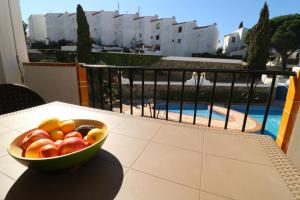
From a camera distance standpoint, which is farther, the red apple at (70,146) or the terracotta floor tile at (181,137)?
the terracotta floor tile at (181,137)

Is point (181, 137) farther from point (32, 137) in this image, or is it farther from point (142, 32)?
point (142, 32)

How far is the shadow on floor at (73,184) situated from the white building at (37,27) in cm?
3654

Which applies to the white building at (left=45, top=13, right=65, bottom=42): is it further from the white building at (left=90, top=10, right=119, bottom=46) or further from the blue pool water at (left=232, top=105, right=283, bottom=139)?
the blue pool water at (left=232, top=105, right=283, bottom=139)

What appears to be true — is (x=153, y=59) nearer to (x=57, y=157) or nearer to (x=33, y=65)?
(x=33, y=65)

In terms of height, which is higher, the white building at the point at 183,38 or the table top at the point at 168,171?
the white building at the point at 183,38

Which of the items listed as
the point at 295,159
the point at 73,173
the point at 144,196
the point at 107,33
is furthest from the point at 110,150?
the point at 107,33

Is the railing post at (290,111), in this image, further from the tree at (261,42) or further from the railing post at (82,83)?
the tree at (261,42)

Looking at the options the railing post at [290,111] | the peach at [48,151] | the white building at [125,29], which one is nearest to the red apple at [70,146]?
the peach at [48,151]

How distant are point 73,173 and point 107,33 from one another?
3124 centimetres

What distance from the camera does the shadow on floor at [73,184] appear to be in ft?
1.66

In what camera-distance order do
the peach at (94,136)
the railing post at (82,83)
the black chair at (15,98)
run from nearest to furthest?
1. the peach at (94,136)
2. the black chair at (15,98)
3. the railing post at (82,83)

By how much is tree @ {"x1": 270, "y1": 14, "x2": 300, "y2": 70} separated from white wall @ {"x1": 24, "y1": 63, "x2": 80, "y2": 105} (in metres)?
23.2

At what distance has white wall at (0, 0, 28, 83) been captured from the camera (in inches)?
101

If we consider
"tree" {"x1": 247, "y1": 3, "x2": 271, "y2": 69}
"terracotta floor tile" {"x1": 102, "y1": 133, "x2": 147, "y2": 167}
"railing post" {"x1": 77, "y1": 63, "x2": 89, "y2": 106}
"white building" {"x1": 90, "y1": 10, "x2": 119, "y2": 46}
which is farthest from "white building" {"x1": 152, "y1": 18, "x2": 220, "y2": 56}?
"terracotta floor tile" {"x1": 102, "y1": 133, "x2": 147, "y2": 167}
